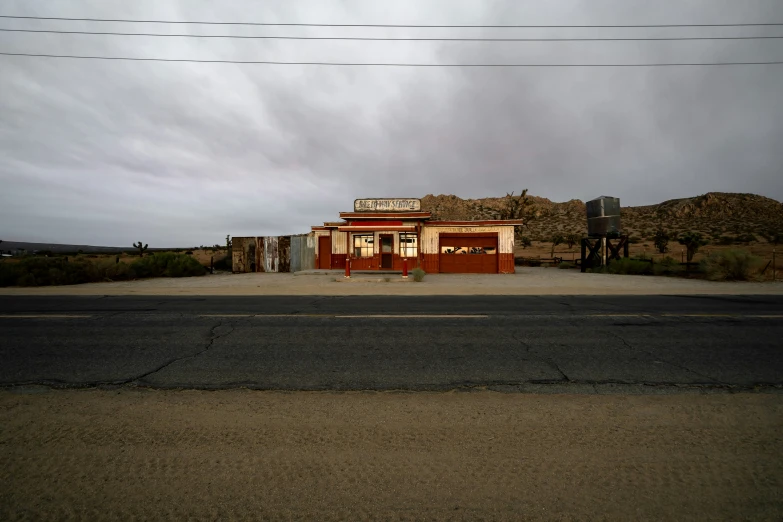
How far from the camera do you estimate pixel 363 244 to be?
84.5 feet

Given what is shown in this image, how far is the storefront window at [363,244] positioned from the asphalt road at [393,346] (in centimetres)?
1620

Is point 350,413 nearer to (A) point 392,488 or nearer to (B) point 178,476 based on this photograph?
(A) point 392,488

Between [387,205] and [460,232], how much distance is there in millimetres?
5492

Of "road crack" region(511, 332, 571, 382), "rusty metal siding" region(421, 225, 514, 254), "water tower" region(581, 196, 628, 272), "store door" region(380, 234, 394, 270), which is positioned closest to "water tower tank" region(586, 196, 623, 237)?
"water tower" region(581, 196, 628, 272)

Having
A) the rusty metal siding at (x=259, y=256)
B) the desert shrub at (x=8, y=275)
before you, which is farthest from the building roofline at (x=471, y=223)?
the desert shrub at (x=8, y=275)

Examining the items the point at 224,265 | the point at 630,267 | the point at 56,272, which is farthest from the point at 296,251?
the point at 630,267

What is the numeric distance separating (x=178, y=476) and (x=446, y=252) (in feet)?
80.8

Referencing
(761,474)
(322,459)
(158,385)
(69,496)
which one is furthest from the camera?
(158,385)

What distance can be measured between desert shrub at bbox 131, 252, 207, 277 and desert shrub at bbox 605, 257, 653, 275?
27.1 meters

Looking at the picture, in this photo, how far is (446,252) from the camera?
1040 inches

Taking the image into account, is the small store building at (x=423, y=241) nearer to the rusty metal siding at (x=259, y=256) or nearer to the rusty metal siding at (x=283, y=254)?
the rusty metal siding at (x=283, y=254)

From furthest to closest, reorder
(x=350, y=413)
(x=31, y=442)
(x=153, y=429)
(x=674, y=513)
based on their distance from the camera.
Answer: (x=350, y=413), (x=153, y=429), (x=31, y=442), (x=674, y=513)

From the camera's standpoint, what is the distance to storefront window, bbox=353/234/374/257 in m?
25.6

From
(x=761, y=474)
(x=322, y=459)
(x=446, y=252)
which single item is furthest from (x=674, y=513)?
(x=446, y=252)
